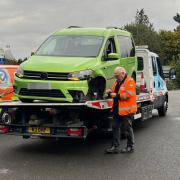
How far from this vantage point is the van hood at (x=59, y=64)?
33.6ft

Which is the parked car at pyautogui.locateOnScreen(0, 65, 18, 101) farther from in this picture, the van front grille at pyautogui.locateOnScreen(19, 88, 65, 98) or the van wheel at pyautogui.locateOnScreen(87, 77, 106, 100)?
the van wheel at pyautogui.locateOnScreen(87, 77, 106, 100)

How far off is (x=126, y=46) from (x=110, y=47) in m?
1.19

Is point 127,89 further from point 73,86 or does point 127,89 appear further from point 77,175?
point 77,175

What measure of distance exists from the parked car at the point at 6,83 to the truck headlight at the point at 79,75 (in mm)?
3206

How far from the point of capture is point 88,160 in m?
9.50

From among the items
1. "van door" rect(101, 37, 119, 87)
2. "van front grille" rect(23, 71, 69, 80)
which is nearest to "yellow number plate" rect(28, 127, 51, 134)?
"van front grille" rect(23, 71, 69, 80)

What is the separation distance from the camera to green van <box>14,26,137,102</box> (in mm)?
10117

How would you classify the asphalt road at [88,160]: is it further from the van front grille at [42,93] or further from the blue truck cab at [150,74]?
the blue truck cab at [150,74]

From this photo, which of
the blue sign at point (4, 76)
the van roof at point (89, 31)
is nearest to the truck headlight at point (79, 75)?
the van roof at point (89, 31)

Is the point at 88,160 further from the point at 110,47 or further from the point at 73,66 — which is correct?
the point at 110,47

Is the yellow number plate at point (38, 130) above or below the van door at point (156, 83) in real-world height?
below

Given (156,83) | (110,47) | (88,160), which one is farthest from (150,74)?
(88,160)

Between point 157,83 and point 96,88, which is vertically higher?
point 96,88

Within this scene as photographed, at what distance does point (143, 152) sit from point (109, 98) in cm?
145
